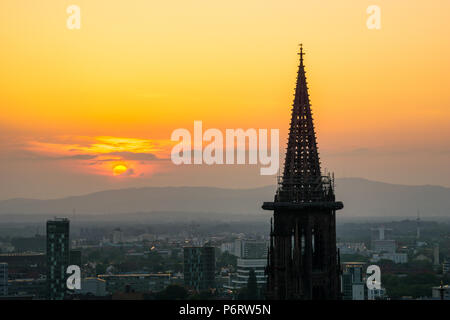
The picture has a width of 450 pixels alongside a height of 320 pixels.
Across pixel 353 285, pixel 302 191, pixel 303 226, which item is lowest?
pixel 353 285

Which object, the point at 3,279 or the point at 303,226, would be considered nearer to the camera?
the point at 303,226

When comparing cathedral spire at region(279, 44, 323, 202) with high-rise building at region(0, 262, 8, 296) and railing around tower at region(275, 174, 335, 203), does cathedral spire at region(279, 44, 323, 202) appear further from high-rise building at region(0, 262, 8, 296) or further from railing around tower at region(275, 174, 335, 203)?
high-rise building at region(0, 262, 8, 296)

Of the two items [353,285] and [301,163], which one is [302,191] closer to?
[301,163]

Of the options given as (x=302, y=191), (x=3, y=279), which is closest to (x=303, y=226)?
(x=302, y=191)

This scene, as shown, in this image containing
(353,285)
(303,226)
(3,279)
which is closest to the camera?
(303,226)

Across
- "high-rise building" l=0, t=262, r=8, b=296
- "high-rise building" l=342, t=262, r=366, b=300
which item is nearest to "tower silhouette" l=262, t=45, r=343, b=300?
"high-rise building" l=342, t=262, r=366, b=300

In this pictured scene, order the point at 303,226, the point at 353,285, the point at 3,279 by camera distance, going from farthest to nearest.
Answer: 1. the point at 3,279
2. the point at 353,285
3. the point at 303,226

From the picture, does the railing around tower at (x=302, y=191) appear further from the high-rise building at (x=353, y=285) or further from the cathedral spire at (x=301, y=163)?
the high-rise building at (x=353, y=285)
